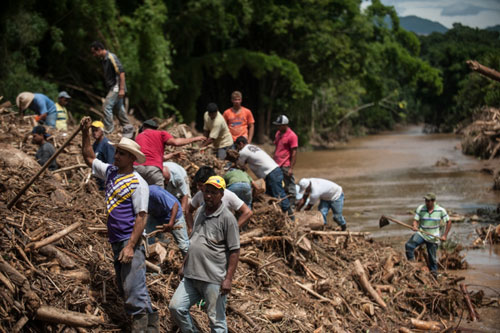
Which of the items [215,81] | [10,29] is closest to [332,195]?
[10,29]

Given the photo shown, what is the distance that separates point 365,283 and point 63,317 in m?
5.05

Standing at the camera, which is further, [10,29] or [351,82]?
[351,82]

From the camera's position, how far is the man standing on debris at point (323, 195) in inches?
394

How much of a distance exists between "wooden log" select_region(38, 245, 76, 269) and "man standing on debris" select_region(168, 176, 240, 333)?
1525 mm

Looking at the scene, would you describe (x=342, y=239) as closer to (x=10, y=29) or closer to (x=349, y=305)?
(x=349, y=305)

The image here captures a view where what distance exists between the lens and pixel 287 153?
9.85 meters

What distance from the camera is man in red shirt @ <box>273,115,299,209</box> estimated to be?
9.80 meters

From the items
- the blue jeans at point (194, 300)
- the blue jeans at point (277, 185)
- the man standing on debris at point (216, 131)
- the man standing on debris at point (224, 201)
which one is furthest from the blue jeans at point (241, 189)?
the blue jeans at point (194, 300)

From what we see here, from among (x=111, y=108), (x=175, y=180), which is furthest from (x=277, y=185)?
Result: (x=111, y=108)

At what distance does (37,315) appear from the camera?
15.8 ft

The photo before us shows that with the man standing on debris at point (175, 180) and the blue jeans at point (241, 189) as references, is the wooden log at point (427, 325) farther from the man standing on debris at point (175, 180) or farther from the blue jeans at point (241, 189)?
the man standing on debris at point (175, 180)

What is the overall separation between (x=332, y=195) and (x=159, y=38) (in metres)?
11.4

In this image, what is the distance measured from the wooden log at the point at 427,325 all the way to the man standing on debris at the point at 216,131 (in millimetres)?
4526

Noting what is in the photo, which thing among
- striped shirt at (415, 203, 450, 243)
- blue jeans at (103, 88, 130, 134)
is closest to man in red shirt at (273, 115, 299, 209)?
striped shirt at (415, 203, 450, 243)
